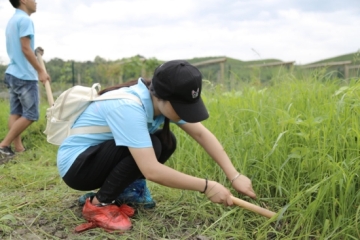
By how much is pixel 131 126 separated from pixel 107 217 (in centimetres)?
51

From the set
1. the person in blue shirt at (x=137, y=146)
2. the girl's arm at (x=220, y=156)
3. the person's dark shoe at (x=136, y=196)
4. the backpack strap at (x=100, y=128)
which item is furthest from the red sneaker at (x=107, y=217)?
the girl's arm at (x=220, y=156)

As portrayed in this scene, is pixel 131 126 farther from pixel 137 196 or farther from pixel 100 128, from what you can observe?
pixel 137 196

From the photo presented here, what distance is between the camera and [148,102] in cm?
187

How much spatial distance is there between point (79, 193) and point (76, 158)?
24.4 inches

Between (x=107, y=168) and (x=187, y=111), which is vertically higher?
(x=187, y=111)

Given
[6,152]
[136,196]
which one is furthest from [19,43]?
[136,196]

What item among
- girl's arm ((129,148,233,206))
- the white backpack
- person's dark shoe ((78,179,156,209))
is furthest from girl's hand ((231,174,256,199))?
the white backpack

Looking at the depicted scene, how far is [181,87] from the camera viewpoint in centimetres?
166

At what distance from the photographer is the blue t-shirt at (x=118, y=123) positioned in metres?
1.78

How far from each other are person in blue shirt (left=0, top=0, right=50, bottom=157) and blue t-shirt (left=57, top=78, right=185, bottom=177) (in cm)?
213

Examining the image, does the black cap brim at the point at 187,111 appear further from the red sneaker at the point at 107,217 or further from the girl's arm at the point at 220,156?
the red sneaker at the point at 107,217

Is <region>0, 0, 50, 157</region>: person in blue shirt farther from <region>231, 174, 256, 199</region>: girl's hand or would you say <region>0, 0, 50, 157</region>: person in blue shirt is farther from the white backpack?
<region>231, 174, 256, 199</region>: girl's hand

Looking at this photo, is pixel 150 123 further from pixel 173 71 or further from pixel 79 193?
pixel 79 193

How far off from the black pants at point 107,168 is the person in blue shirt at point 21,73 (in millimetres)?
2178
